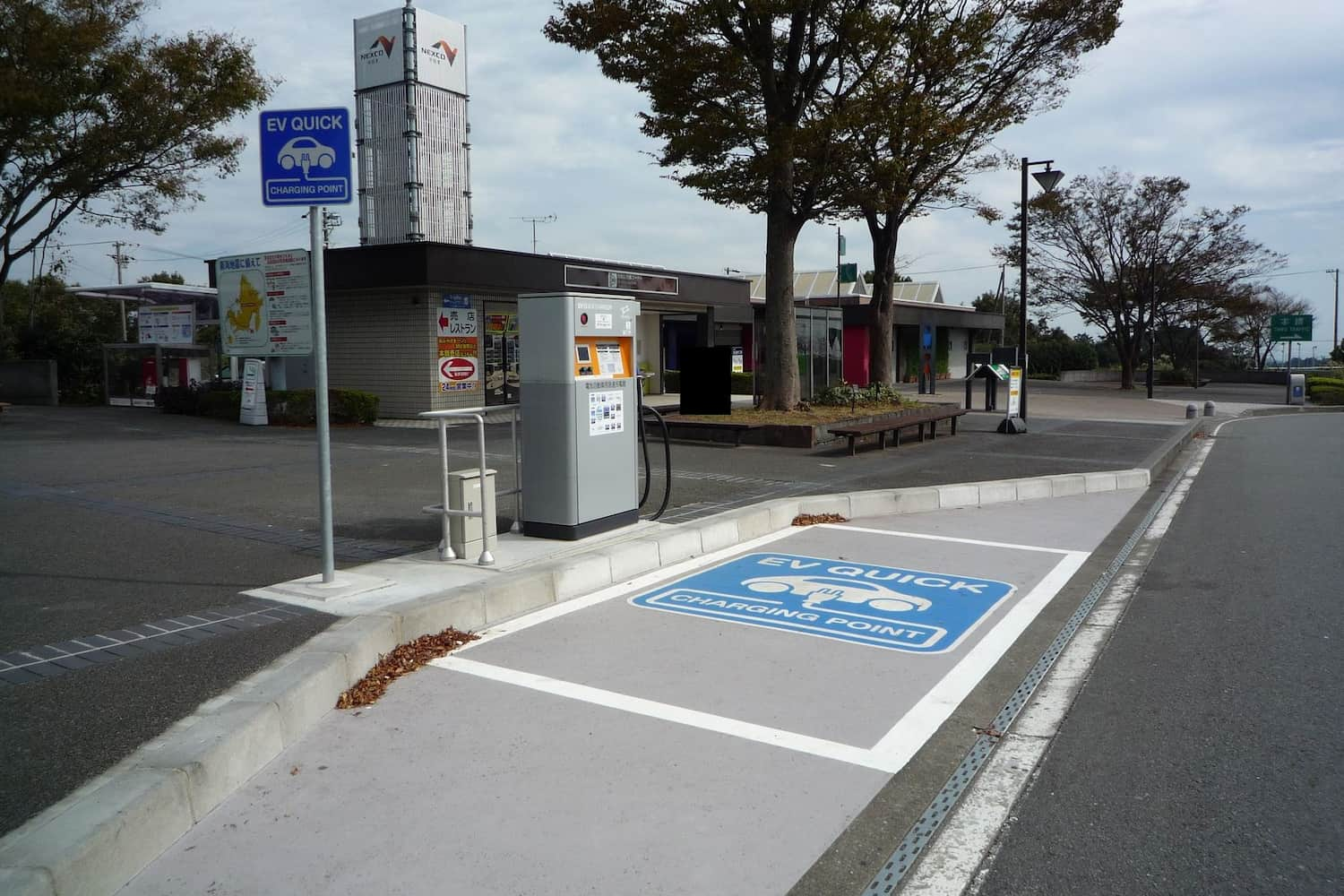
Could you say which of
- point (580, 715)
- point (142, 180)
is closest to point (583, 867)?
point (580, 715)

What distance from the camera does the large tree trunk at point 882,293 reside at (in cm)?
2323

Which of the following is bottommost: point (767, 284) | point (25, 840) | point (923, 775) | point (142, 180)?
point (923, 775)

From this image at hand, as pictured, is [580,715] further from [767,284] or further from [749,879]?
[767,284]

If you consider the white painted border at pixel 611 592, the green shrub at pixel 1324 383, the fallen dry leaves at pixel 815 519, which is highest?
the green shrub at pixel 1324 383

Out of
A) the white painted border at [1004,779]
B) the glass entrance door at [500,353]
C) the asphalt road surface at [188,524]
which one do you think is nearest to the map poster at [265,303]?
the asphalt road surface at [188,524]

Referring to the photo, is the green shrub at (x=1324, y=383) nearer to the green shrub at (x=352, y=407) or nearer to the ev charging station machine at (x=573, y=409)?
the green shrub at (x=352, y=407)

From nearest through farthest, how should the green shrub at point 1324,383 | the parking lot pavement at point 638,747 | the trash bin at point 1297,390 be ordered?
the parking lot pavement at point 638,747
the trash bin at point 1297,390
the green shrub at point 1324,383

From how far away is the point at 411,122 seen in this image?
33281 mm

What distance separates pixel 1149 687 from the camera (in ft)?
15.9

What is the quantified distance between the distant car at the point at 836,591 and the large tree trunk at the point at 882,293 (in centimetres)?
1668

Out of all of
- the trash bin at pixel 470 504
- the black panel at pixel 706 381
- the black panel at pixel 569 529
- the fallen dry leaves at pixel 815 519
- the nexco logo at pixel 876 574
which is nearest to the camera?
the trash bin at pixel 470 504

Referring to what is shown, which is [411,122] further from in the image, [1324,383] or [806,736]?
[1324,383]

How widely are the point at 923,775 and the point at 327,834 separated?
2.24m

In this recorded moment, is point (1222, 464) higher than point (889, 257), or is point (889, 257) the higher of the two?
point (889, 257)
